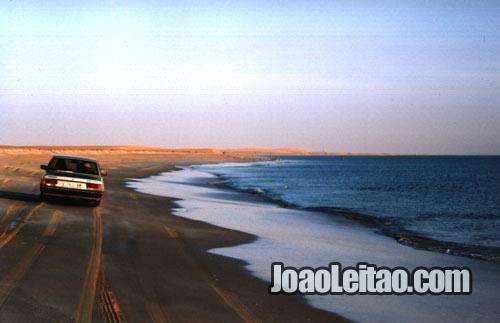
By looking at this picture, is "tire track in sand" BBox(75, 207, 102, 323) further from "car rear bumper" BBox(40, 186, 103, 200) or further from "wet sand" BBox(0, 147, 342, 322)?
"car rear bumper" BBox(40, 186, 103, 200)

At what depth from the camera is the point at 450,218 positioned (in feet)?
75.8

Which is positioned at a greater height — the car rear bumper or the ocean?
the car rear bumper

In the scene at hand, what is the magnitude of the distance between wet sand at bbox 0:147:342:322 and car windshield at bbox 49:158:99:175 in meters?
3.51

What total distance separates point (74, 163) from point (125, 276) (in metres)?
11.5

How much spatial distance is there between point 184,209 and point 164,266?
10929 mm

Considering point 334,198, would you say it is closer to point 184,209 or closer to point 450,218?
point 450,218

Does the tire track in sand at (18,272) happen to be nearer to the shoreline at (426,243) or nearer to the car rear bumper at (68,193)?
the car rear bumper at (68,193)

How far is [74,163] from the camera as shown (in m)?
19.2

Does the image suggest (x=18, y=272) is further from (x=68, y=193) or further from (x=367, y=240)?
(x=68, y=193)

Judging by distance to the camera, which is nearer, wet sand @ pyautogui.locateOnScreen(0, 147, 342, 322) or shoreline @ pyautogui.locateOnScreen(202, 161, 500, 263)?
wet sand @ pyautogui.locateOnScreen(0, 147, 342, 322)

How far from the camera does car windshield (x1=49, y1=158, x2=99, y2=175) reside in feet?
61.0

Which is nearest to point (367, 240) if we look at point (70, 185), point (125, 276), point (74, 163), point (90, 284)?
point (125, 276)

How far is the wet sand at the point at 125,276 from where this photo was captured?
6707 mm

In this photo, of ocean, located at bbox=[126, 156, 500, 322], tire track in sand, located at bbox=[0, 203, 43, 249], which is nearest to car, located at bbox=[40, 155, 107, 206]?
tire track in sand, located at bbox=[0, 203, 43, 249]
